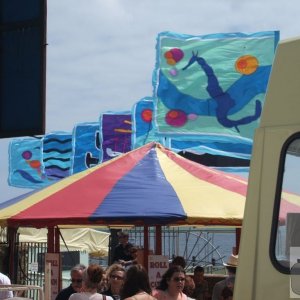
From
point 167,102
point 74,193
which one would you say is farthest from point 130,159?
point 167,102

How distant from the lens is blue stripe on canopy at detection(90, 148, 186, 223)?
1080cm

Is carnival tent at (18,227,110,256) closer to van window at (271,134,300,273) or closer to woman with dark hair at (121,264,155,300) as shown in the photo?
woman with dark hair at (121,264,155,300)

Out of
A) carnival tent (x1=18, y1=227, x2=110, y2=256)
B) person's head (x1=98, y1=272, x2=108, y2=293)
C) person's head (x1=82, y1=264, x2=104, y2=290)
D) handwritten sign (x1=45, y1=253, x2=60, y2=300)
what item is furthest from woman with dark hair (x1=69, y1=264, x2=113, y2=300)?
carnival tent (x1=18, y1=227, x2=110, y2=256)

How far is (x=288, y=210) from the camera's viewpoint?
440 centimetres

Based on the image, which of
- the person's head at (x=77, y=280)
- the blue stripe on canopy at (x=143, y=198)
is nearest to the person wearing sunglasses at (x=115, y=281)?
the person's head at (x=77, y=280)

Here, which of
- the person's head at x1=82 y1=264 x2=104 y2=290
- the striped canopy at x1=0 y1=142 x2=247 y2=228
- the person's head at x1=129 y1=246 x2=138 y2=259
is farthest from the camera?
the person's head at x1=129 y1=246 x2=138 y2=259

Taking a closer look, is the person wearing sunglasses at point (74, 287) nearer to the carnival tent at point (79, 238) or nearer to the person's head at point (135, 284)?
the person's head at point (135, 284)

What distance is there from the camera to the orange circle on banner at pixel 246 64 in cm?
2006

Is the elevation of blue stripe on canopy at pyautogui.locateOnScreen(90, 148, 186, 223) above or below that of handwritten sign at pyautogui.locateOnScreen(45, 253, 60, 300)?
above

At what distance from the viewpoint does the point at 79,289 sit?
385 inches

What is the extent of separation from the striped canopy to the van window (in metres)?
6.32

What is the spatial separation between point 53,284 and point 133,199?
6.32 feet

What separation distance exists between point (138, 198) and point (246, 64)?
9.73 metres

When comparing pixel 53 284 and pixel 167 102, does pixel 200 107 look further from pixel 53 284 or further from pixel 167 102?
pixel 53 284
